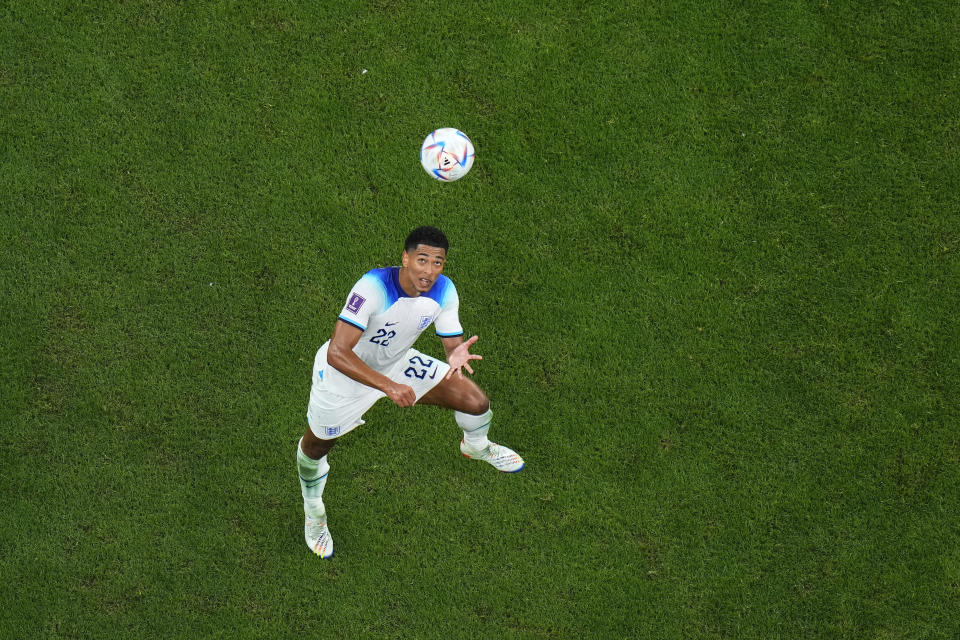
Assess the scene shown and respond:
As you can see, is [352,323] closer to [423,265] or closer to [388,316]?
[388,316]

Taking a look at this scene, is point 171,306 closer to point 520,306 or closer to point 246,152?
point 246,152

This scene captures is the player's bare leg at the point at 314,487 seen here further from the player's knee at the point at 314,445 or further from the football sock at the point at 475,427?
the football sock at the point at 475,427

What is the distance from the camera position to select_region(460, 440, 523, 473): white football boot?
718 cm

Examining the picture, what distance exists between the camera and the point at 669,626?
23.2 ft

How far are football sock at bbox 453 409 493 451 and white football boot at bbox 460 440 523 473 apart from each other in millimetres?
87

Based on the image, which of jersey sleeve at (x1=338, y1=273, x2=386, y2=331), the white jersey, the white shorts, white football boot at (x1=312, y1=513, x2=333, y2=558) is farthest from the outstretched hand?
white football boot at (x1=312, y1=513, x2=333, y2=558)

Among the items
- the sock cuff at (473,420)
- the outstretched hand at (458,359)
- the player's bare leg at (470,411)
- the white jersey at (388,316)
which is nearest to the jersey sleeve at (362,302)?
the white jersey at (388,316)

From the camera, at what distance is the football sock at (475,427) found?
6.74 metres

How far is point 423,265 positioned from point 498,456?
2080mm

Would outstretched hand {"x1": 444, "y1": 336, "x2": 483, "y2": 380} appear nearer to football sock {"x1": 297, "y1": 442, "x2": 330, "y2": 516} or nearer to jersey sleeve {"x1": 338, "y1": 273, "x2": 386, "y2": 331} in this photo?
jersey sleeve {"x1": 338, "y1": 273, "x2": 386, "y2": 331}

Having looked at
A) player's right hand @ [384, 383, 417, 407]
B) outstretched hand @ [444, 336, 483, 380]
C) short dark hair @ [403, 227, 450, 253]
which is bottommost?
player's right hand @ [384, 383, 417, 407]

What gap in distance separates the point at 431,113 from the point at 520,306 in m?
1.93

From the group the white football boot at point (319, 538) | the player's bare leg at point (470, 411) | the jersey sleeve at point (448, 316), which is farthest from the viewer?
the white football boot at point (319, 538)

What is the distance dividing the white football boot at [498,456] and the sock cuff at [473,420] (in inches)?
13.3
